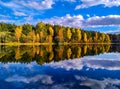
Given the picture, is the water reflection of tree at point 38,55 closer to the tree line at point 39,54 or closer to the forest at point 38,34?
the tree line at point 39,54

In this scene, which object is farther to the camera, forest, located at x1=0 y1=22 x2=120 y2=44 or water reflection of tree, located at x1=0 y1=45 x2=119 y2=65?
forest, located at x1=0 y1=22 x2=120 y2=44

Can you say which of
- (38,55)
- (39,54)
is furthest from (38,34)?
(38,55)

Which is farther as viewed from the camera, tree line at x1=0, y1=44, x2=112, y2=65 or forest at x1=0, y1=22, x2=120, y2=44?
forest at x1=0, y1=22, x2=120, y2=44

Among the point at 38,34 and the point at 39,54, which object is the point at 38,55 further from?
the point at 38,34

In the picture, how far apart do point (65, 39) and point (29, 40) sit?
23.4 meters

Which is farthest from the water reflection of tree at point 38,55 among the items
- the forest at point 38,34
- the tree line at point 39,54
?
the forest at point 38,34

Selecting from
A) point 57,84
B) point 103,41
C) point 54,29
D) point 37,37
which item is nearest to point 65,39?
point 54,29

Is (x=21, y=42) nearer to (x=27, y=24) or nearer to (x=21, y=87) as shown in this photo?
(x=27, y=24)

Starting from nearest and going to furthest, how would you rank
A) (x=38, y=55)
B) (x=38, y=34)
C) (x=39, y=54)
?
(x=38, y=55) < (x=39, y=54) < (x=38, y=34)

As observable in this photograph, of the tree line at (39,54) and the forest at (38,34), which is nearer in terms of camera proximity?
the tree line at (39,54)

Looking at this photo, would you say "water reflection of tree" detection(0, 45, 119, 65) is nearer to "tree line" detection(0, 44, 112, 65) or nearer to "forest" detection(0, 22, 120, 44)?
"tree line" detection(0, 44, 112, 65)

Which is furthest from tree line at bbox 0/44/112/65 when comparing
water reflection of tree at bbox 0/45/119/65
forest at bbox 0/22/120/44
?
forest at bbox 0/22/120/44

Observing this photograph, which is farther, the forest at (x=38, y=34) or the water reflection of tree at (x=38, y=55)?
the forest at (x=38, y=34)

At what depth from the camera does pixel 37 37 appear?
121m
